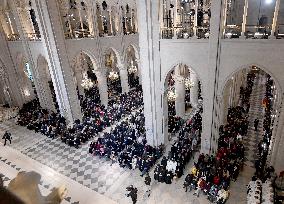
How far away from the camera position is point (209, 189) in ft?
33.1

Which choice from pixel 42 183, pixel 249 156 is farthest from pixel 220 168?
pixel 42 183

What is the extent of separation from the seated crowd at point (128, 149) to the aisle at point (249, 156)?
425 cm

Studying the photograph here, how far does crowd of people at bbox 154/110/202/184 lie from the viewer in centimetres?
1138

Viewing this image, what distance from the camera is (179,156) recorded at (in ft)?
40.0

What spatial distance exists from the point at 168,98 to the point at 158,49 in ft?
10.7

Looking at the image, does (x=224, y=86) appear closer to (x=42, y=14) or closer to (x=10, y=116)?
(x=42, y=14)

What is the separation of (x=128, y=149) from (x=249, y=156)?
21.7 feet

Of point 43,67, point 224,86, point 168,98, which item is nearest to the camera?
point 224,86

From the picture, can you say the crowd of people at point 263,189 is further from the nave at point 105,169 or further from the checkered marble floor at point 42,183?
the checkered marble floor at point 42,183

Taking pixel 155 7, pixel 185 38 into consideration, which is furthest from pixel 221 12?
pixel 155 7

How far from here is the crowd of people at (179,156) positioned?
1138 cm

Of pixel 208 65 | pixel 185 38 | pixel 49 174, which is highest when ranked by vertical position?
pixel 185 38

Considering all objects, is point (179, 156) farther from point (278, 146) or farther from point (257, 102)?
point (257, 102)

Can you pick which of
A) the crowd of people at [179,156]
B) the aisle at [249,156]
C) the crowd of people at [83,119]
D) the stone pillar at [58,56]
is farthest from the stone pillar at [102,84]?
the aisle at [249,156]
